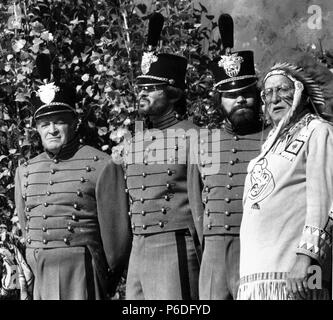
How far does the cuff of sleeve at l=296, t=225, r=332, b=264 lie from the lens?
19.7ft

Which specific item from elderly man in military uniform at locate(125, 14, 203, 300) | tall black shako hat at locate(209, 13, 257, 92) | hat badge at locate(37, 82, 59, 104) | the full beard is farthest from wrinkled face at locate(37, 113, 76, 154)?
the full beard

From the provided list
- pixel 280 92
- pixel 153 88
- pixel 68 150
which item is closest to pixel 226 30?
pixel 153 88

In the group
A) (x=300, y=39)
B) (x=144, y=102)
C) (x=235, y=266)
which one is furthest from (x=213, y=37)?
(x=235, y=266)

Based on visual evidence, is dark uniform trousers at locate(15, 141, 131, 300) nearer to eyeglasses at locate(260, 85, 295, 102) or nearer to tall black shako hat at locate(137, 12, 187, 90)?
tall black shako hat at locate(137, 12, 187, 90)

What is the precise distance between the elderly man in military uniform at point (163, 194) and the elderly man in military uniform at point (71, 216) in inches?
10.3

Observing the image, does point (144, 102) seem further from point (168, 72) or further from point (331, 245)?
point (331, 245)

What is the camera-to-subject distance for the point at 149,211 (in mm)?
7680

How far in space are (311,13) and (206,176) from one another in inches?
71.8

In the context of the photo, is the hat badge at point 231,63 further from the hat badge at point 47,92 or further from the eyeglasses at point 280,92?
the hat badge at point 47,92

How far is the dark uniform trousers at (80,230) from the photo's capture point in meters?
8.14

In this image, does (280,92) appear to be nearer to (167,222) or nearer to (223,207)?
(223,207)

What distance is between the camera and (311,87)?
255 inches

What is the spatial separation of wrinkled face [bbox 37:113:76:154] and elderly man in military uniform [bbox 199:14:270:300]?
1123mm

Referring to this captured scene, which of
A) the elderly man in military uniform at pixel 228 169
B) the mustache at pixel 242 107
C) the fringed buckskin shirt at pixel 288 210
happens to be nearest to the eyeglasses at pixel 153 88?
the elderly man in military uniform at pixel 228 169
